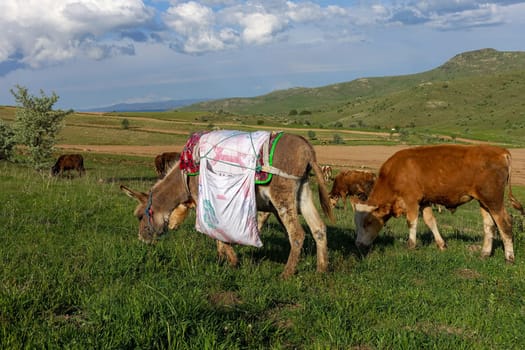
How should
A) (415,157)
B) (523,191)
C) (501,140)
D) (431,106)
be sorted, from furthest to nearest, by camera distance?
(431,106)
(501,140)
(523,191)
(415,157)

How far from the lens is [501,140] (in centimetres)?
7312

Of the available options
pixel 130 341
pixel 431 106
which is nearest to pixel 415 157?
pixel 130 341

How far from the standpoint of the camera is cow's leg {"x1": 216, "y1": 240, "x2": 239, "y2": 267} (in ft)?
22.5

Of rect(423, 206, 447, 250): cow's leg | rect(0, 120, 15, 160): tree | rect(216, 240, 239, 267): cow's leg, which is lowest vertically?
rect(423, 206, 447, 250): cow's leg

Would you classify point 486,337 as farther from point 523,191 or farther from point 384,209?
point 523,191

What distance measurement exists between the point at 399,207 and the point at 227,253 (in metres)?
4.22

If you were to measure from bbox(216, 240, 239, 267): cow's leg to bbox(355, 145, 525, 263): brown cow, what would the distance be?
3.14m

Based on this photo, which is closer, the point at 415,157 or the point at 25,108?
the point at 415,157

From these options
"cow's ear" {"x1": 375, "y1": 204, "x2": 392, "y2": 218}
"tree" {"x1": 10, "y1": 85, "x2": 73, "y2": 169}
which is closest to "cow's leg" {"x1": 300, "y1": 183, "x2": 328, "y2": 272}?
"cow's ear" {"x1": 375, "y1": 204, "x2": 392, "y2": 218}

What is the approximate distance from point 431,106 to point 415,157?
432ft

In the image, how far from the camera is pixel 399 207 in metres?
9.48

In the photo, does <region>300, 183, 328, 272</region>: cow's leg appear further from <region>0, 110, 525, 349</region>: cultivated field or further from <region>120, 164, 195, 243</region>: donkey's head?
<region>120, 164, 195, 243</region>: donkey's head

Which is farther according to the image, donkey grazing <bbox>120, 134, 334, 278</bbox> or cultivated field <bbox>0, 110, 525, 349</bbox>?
donkey grazing <bbox>120, 134, 334, 278</bbox>

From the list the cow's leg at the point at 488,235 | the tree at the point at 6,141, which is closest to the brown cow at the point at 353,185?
the cow's leg at the point at 488,235
